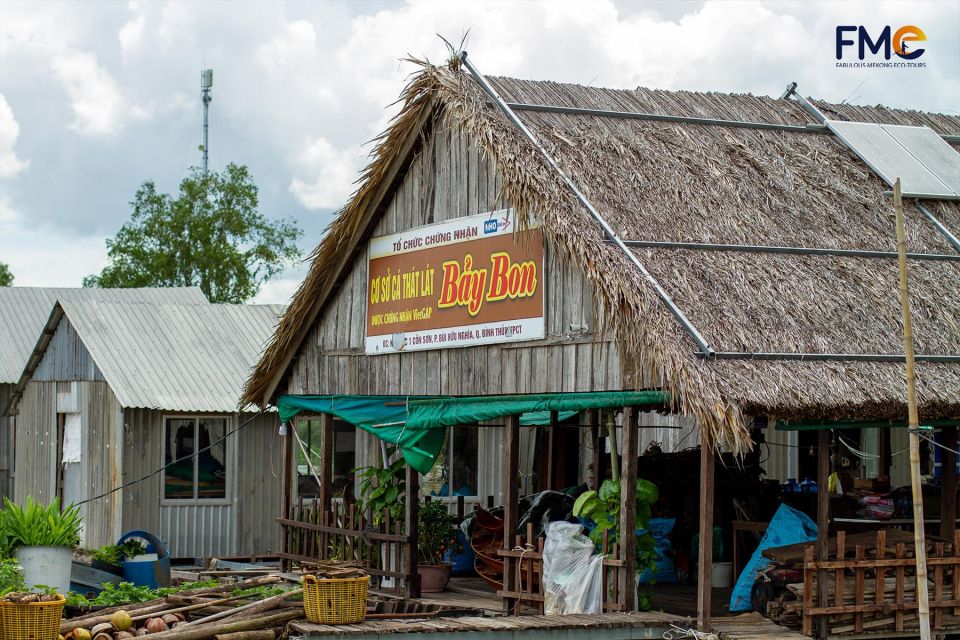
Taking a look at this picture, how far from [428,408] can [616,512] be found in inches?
130

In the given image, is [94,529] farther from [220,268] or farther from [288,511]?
[220,268]

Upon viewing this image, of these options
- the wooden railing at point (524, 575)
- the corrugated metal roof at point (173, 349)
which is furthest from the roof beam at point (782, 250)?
the corrugated metal roof at point (173, 349)

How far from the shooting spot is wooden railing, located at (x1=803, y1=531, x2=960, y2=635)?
38.4ft

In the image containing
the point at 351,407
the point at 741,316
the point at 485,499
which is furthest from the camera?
the point at 485,499

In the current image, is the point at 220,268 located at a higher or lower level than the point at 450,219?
higher

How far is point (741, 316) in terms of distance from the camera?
1201 centimetres

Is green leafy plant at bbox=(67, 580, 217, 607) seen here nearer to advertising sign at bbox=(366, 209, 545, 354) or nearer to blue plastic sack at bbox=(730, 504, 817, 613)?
advertising sign at bbox=(366, 209, 545, 354)

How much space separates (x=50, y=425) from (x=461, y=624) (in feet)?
46.3

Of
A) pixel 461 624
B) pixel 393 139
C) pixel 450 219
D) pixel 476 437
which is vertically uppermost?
pixel 393 139

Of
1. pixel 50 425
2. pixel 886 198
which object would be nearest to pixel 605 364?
pixel 886 198

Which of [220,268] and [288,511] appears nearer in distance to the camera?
[288,511]

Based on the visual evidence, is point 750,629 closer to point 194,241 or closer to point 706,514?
point 706,514

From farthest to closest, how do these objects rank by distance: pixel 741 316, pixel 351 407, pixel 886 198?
1. pixel 351 407
2. pixel 886 198
3. pixel 741 316

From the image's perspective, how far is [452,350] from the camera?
14.9m
